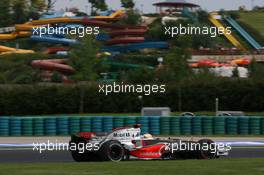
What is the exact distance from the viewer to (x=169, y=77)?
4316 centimetres

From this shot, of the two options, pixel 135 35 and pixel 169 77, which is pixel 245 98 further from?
pixel 135 35

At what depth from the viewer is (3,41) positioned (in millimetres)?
87750

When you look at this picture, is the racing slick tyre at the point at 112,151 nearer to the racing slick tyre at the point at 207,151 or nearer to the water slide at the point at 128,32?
the racing slick tyre at the point at 207,151

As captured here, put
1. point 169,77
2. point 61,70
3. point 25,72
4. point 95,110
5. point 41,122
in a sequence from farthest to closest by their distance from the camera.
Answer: point 61,70, point 25,72, point 169,77, point 95,110, point 41,122

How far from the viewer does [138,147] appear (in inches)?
685

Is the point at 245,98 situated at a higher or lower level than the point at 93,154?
lower

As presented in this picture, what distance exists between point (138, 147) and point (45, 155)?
9.55ft

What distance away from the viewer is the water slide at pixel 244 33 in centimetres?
8850

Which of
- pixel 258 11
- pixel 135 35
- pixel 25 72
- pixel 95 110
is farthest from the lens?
pixel 258 11

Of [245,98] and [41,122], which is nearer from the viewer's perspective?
[41,122]

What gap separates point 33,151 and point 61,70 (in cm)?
4382

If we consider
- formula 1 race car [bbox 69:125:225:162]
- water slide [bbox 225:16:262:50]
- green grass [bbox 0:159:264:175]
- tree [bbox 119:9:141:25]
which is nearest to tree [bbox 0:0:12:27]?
tree [bbox 119:9:141:25]

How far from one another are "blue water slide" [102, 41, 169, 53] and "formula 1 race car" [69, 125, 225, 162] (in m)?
61.6

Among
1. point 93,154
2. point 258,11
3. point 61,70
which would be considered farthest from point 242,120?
point 258,11
